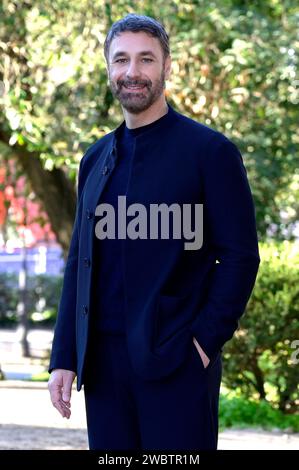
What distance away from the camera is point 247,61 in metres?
13.6

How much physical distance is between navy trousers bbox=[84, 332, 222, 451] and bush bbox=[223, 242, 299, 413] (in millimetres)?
7008

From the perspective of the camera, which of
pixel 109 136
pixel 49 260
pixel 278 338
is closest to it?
pixel 109 136

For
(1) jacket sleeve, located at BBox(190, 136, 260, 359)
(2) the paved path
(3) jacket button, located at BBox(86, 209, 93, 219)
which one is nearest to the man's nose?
(1) jacket sleeve, located at BBox(190, 136, 260, 359)

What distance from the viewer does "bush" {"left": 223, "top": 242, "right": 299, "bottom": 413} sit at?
35.5ft

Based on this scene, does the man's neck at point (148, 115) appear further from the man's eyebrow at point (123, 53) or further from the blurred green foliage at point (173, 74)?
the blurred green foliage at point (173, 74)

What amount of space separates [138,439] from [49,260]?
4699 centimetres

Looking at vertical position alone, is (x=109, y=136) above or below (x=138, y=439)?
above

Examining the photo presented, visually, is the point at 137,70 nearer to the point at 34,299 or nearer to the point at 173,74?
the point at 173,74

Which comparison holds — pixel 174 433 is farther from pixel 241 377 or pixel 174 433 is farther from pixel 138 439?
pixel 241 377

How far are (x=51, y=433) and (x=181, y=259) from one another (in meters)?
6.76

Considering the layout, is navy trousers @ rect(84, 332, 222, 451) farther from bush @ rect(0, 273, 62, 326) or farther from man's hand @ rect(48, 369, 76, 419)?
bush @ rect(0, 273, 62, 326)

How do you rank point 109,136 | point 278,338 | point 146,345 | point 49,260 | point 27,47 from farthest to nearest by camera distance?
point 49,260 < point 27,47 < point 278,338 < point 109,136 < point 146,345

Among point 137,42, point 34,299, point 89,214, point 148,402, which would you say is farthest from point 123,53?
point 34,299

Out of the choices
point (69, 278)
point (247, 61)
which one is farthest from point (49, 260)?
point (69, 278)
